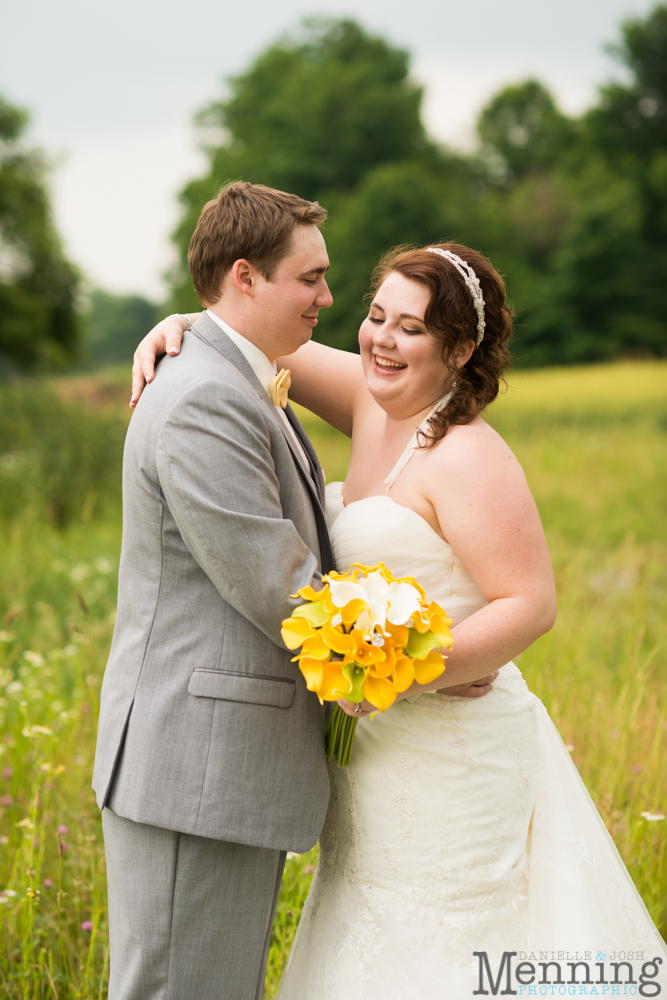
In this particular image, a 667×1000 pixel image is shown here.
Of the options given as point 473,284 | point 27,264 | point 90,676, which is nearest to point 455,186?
point 27,264

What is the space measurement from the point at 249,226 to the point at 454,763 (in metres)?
1.59

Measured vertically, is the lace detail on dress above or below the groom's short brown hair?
below

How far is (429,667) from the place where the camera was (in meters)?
1.73

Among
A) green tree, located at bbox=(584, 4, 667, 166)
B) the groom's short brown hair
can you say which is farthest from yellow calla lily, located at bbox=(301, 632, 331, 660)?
green tree, located at bbox=(584, 4, 667, 166)

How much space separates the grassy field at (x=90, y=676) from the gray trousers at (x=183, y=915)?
40 centimetres

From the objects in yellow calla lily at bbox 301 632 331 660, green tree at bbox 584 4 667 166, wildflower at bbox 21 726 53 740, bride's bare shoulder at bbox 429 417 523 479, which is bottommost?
wildflower at bbox 21 726 53 740

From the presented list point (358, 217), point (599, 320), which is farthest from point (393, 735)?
point (599, 320)

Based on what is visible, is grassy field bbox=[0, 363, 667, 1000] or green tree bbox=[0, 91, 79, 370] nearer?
grassy field bbox=[0, 363, 667, 1000]

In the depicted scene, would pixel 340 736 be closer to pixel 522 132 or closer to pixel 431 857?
pixel 431 857

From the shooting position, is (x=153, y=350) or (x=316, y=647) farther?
(x=153, y=350)

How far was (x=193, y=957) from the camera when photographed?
201 cm

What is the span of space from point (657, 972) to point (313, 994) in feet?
3.38

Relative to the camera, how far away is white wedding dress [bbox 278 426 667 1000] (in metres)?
2.22

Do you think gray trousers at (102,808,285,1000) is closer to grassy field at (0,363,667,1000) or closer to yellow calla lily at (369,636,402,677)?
grassy field at (0,363,667,1000)
